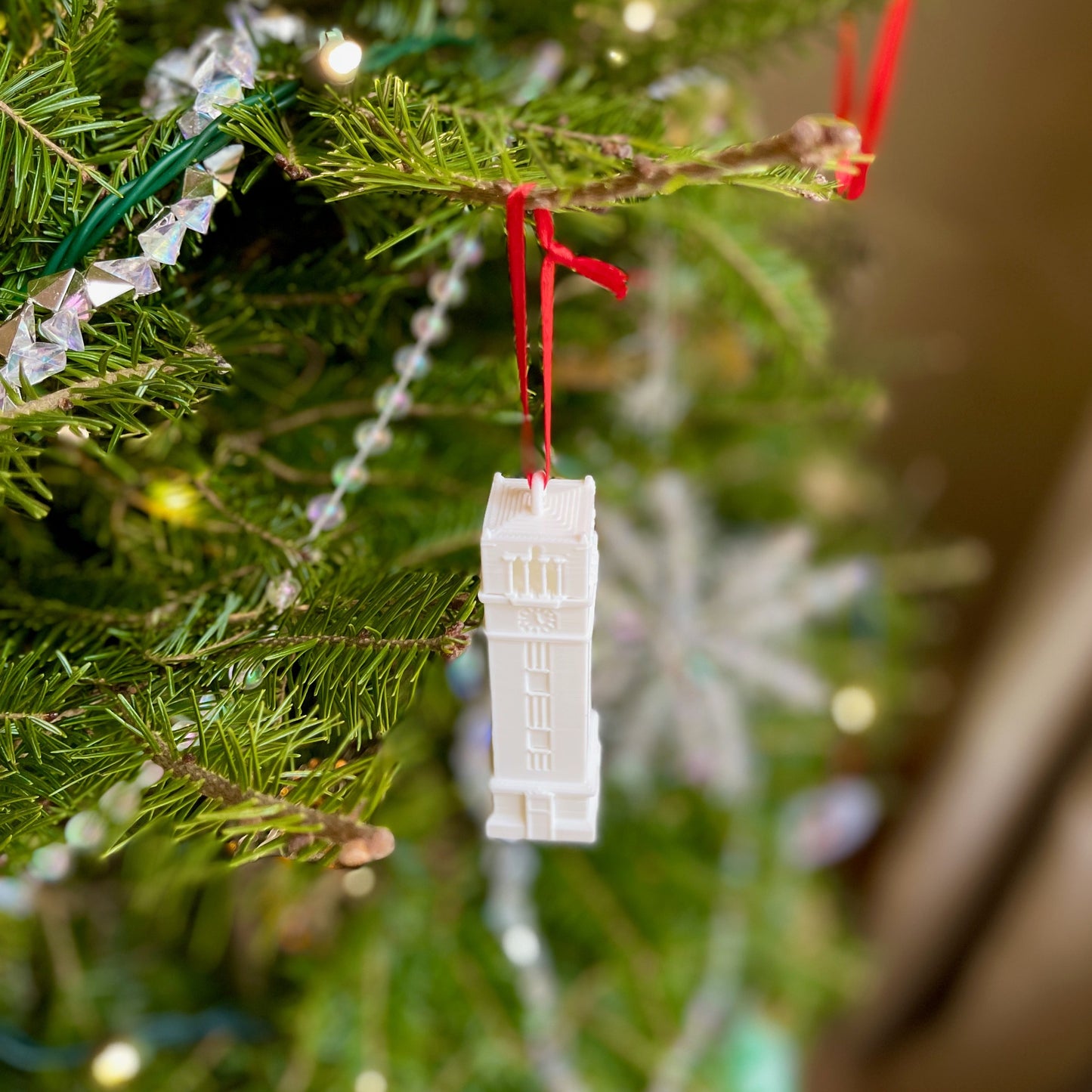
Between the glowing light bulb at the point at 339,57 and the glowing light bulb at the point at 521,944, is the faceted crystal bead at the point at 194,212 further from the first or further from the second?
the glowing light bulb at the point at 521,944

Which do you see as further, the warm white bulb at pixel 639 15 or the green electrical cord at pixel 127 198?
the warm white bulb at pixel 639 15

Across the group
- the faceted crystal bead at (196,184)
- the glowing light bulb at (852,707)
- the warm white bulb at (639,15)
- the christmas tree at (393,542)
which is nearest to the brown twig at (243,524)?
the christmas tree at (393,542)

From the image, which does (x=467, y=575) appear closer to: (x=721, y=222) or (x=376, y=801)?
(x=376, y=801)

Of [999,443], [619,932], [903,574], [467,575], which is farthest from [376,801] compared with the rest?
[999,443]

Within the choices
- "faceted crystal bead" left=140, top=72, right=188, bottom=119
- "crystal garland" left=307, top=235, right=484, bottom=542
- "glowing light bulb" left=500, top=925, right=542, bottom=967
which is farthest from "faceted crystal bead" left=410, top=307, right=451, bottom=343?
"glowing light bulb" left=500, top=925, right=542, bottom=967

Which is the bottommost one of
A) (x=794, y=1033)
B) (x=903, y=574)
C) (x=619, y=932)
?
(x=794, y=1033)
